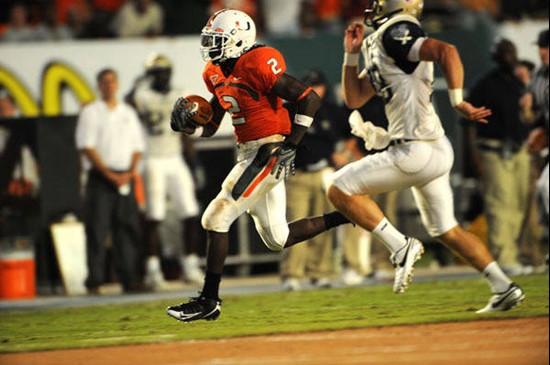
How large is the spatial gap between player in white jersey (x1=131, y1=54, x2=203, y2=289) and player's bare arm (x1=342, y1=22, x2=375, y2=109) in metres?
4.46

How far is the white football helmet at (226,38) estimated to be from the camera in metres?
8.65

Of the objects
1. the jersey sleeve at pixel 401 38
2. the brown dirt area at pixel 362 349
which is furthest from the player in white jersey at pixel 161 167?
the jersey sleeve at pixel 401 38

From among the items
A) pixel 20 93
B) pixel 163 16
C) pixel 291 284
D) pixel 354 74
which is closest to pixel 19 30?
pixel 20 93

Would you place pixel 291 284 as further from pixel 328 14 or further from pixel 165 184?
pixel 328 14

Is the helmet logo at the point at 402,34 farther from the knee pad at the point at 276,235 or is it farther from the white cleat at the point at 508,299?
the white cleat at the point at 508,299

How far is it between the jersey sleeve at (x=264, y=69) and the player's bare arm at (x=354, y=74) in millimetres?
502

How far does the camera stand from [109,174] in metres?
12.9

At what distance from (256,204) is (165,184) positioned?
4531 millimetres

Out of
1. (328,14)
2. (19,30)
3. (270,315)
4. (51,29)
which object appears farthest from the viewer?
(328,14)

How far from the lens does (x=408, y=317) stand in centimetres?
907

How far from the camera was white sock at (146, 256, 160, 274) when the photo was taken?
1301 cm

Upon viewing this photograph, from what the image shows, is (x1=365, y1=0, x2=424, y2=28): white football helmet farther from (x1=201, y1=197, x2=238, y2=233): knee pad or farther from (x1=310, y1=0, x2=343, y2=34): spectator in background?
(x1=310, y1=0, x2=343, y2=34): spectator in background

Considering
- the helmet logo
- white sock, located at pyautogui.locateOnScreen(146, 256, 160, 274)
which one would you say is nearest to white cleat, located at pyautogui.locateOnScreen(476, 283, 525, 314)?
the helmet logo

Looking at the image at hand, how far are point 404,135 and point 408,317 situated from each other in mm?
1361
